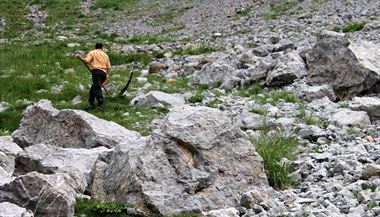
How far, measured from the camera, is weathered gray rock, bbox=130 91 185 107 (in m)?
21.9

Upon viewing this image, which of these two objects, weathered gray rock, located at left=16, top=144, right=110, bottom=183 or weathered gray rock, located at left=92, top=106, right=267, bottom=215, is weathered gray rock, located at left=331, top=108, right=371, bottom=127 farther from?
weathered gray rock, located at left=16, top=144, right=110, bottom=183

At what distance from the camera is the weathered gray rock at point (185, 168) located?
1051 centimetres

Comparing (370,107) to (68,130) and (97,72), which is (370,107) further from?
(97,72)

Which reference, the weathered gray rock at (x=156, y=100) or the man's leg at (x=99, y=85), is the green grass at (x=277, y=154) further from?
the man's leg at (x=99, y=85)

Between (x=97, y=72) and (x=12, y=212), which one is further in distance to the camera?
(x=97, y=72)

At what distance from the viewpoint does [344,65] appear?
20.8 metres

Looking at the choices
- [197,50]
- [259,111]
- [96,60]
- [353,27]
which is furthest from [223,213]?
[197,50]

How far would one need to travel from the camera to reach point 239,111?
19.1 meters

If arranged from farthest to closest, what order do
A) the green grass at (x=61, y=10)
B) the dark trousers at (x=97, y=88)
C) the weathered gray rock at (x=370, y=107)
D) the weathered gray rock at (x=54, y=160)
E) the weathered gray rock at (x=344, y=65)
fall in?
the green grass at (x=61, y=10) < the dark trousers at (x=97, y=88) < the weathered gray rock at (x=344, y=65) < the weathered gray rock at (x=370, y=107) < the weathered gray rock at (x=54, y=160)

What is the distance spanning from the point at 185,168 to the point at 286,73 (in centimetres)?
1261

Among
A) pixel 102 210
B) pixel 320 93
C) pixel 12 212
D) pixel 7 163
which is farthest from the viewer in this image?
pixel 320 93

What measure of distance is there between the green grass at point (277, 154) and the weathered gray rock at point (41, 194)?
4064mm

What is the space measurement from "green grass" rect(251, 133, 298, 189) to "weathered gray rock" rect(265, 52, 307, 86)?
338 inches

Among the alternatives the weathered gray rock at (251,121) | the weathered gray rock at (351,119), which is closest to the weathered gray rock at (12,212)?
the weathered gray rock at (251,121)
